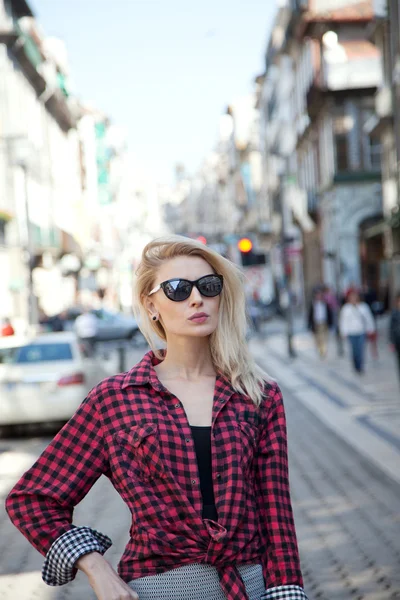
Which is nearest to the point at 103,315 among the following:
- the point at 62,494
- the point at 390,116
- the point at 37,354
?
the point at 390,116

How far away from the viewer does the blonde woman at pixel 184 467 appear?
108 inches

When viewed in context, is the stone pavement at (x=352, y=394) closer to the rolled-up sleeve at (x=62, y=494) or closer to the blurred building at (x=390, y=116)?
the blurred building at (x=390, y=116)

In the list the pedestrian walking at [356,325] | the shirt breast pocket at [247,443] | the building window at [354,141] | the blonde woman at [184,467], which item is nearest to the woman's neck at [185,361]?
the blonde woman at [184,467]

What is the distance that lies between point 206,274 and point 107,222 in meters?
95.3

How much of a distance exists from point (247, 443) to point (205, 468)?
13 centimetres

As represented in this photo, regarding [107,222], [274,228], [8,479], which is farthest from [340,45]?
[107,222]

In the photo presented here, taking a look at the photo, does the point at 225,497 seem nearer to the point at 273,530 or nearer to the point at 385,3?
the point at 273,530

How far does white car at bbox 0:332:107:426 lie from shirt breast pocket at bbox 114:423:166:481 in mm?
11301

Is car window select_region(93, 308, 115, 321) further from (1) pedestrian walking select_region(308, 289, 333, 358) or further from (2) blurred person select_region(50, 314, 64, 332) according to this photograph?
(1) pedestrian walking select_region(308, 289, 333, 358)

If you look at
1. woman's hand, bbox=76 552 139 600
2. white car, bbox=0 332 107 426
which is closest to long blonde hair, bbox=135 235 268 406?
woman's hand, bbox=76 552 139 600

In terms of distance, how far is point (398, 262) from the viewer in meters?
32.9

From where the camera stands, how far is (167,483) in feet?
9.16

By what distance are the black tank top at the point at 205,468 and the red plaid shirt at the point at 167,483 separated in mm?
32

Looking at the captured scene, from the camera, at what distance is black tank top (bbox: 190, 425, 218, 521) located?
2801 mm
